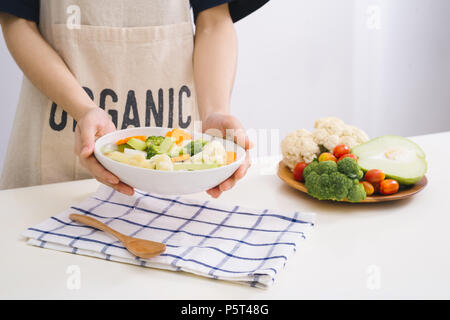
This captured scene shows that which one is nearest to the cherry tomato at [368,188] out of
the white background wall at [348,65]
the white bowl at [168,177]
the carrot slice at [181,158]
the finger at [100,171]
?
the white bowl at [168,177]

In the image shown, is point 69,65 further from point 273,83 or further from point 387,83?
point 387,83

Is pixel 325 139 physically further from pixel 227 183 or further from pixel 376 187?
pixel 227 183

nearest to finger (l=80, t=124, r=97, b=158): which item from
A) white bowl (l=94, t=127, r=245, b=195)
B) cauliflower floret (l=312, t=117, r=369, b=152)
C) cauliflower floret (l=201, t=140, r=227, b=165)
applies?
white bowl (l=94, t=127, r=245, b=195)

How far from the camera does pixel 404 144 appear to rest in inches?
50.1

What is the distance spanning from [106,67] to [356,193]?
31.2 inches

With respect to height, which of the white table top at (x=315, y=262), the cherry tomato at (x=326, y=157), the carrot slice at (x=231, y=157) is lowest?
the white table top at (x=315, y=262)

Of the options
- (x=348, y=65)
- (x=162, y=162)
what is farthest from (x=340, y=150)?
(x=348, y=65)

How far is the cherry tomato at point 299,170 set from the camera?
4.09 feet

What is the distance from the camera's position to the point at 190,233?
1.00 metres

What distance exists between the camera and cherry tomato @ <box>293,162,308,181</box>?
1246 mm

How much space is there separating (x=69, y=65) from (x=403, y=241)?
3.28 ft

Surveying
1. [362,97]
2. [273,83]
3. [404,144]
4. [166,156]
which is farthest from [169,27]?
[362,97]

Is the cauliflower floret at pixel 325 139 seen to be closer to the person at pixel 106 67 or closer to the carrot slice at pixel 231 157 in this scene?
the person at pixel 106 67

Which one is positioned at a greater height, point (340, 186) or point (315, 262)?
point (340, 186)
